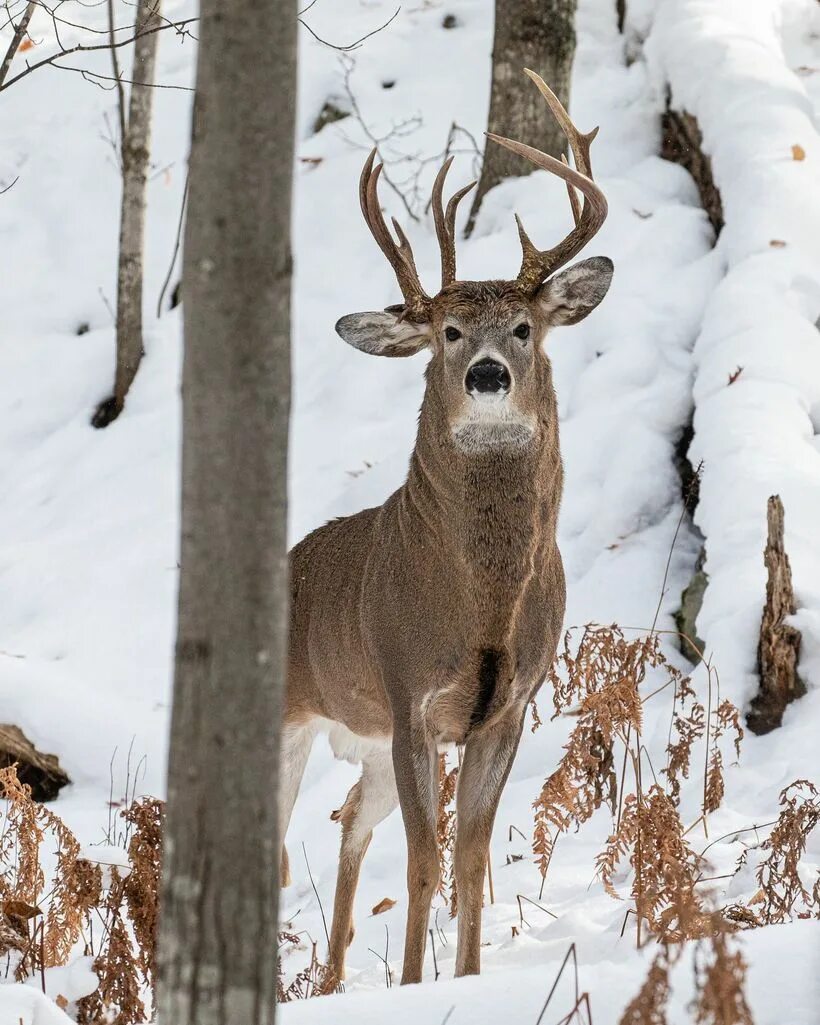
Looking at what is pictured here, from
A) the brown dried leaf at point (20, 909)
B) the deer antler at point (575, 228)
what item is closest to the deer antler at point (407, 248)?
the deer antler at point (575, 228)

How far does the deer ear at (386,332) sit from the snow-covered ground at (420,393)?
2096 mm

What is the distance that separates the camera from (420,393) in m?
10.0

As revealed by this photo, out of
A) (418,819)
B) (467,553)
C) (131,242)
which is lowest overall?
(418,819)

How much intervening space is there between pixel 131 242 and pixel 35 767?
15.9ft

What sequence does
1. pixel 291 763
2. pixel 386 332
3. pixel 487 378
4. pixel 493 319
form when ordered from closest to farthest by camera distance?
pixel 487 378
pixel 493 319
pixel 386 332
pixel 291 763

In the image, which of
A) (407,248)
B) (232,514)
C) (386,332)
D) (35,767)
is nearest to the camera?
(232,514)

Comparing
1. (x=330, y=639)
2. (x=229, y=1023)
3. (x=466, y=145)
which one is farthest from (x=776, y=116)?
(x=229, y=1023)

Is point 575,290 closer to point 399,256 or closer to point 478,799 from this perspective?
point 399,256

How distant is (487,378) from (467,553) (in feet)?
1.84

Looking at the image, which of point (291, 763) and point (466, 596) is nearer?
point (466, 596)

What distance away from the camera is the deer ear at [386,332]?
522 cm

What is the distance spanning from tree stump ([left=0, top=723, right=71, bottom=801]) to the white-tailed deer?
103 inches

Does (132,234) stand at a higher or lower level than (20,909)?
higher

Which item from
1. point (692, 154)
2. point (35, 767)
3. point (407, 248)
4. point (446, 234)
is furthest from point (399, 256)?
point (692, 154)
